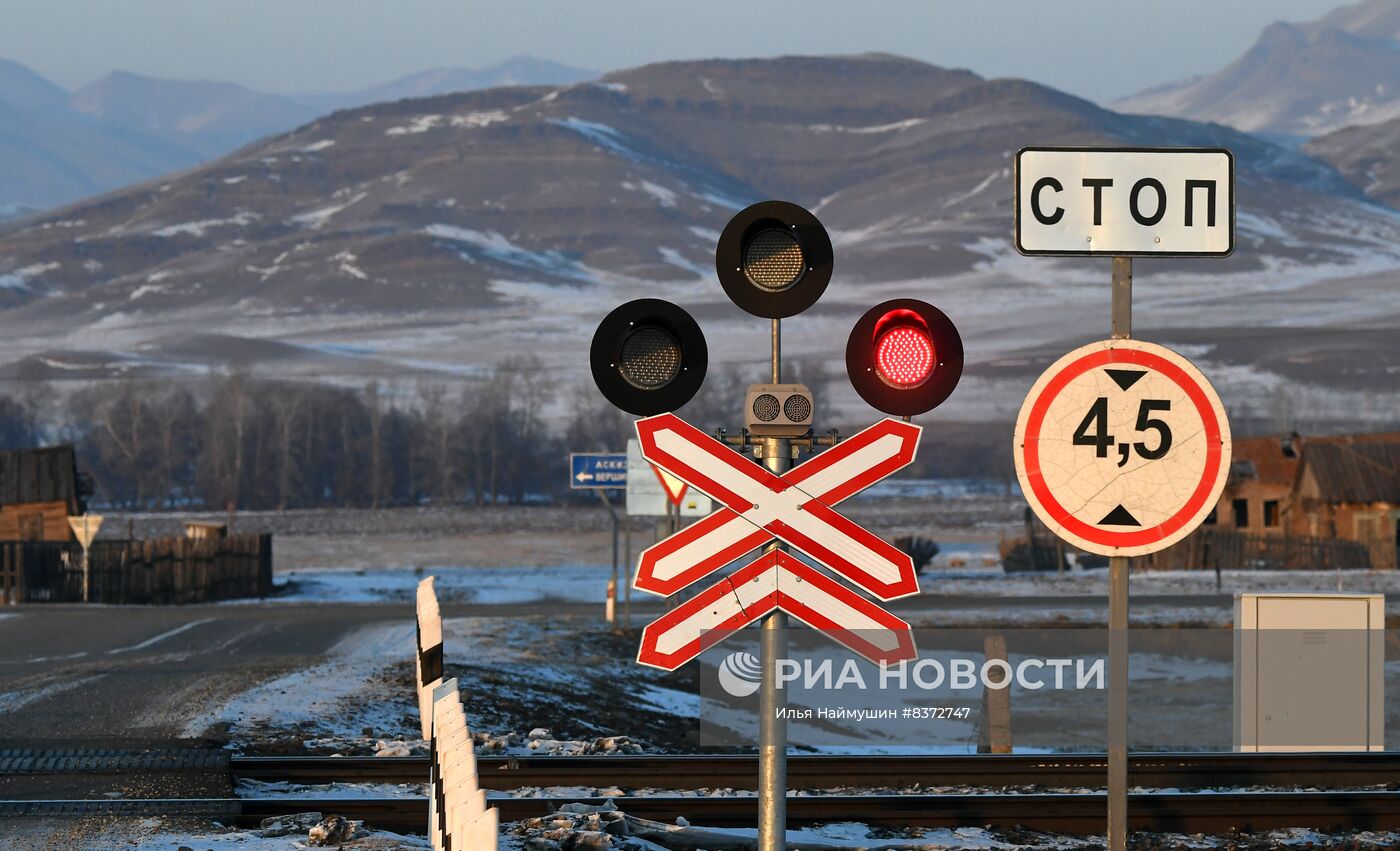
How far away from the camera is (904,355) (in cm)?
745

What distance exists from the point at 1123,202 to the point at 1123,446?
99 centimetres

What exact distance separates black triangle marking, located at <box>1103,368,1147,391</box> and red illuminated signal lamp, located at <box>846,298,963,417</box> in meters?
0.69

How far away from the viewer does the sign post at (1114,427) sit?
268 inches

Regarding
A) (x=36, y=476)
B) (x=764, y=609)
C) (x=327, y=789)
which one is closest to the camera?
(x=764, y=609)

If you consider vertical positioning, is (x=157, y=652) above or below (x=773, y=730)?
below

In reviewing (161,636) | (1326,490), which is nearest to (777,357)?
(161,636)

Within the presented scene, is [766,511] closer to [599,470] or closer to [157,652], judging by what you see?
[157,652]

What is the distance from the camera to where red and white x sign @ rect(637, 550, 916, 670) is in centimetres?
729

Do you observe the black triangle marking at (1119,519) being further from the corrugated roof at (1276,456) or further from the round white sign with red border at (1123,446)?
the corrugated roof at (1276,456)

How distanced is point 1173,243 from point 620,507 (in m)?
89.7

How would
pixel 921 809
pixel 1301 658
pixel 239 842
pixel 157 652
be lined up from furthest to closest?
pixel 157 652, pixel 1301 658, pixel 921 809, pixel 239 842

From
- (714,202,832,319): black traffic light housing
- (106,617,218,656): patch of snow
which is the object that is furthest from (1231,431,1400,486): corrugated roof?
(714,202,832,319): black traffic light housing

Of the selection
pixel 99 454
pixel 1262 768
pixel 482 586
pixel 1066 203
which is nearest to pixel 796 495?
pixel 1066 203

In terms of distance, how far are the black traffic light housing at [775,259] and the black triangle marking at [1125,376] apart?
1217mm
